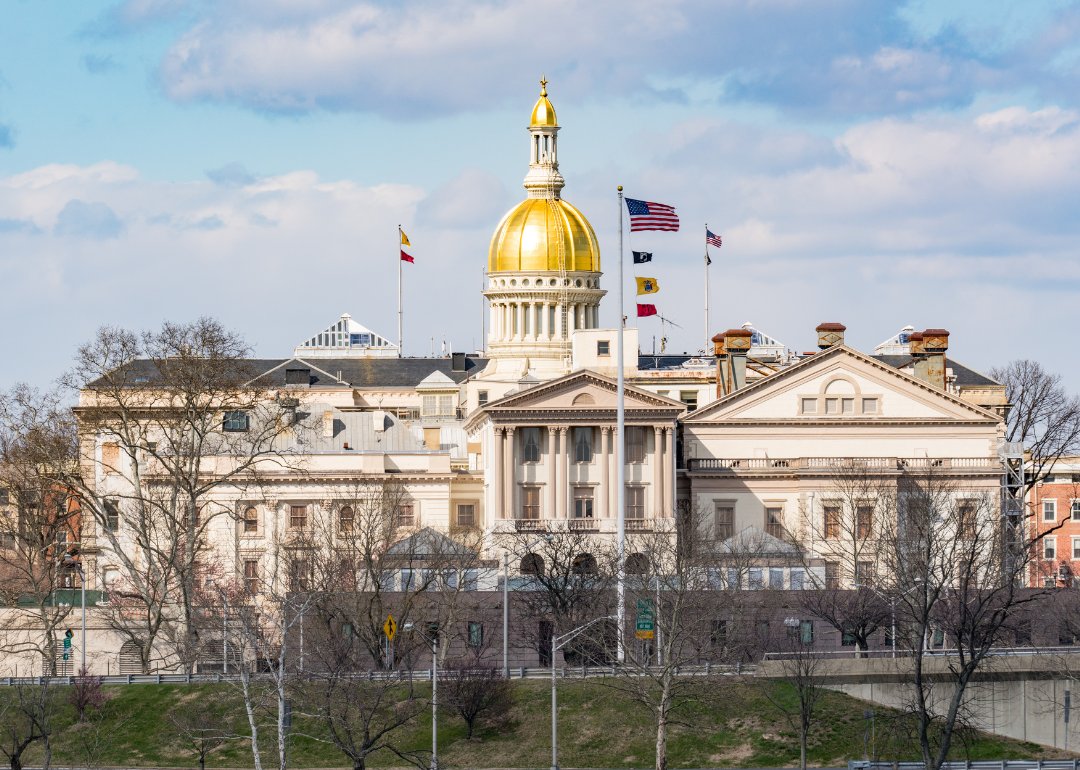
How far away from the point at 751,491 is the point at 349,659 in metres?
38.8

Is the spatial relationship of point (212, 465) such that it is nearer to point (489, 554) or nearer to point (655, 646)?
point (489, 554)

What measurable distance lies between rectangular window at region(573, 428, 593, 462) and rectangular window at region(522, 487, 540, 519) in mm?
2996

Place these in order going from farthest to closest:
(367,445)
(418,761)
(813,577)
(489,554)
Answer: (367,445) → (489,554) → (813,577) → (418,761)

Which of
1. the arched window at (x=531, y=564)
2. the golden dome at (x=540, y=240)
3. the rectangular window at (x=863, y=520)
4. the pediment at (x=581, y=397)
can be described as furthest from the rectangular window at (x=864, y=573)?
the golden dome at (x=540, y=240)

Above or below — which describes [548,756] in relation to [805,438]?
below

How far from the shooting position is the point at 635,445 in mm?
124125

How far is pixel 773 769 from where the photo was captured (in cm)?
8619

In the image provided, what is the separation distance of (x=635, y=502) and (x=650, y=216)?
26.6 metres

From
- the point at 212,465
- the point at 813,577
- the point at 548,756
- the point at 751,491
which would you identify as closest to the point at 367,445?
the point at 212,465

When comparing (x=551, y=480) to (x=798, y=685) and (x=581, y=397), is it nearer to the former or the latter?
(x=581, y=397)

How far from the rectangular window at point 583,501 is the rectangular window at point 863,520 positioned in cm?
1500

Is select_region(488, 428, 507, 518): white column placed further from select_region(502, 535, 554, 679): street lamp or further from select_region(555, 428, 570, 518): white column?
select_region(502, 535, 554, 679): street lamp

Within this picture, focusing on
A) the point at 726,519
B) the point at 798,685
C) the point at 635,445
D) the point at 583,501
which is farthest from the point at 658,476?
the point at 798,685

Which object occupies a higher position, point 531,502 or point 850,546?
point 531,502
